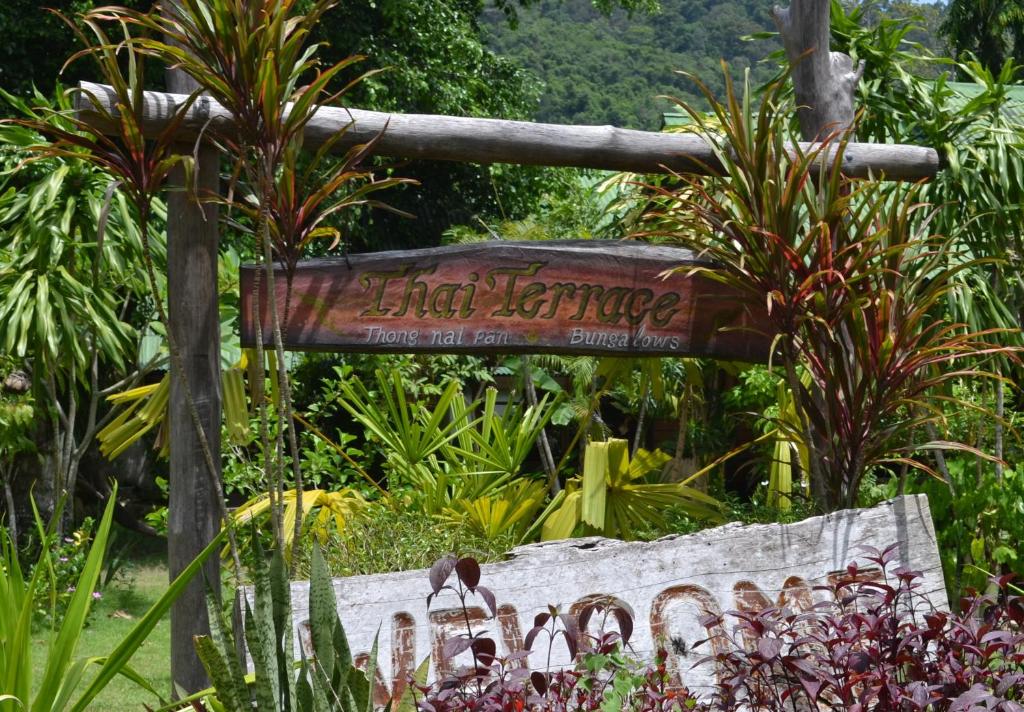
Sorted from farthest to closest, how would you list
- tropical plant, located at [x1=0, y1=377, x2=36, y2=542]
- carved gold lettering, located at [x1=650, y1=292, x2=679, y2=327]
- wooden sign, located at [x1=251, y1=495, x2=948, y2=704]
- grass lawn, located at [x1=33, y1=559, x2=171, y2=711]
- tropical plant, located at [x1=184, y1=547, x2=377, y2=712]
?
1. tropical plant, located at [x1=0, y1=377, x2=36, y2=542]
2. grass lawn, located at [x1=33, y1=559, x2=171, y2=711]
3. carved gold lettering, located at [x1=650, y1=292, x2=679, y2=327]
4. wooden sign, located at [x1=251, y1=495, x2=948, y2=704]
5. tropical plant, located at [x1=184, y1=547, x2=377, y2=712]

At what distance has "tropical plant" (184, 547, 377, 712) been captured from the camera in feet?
7.91

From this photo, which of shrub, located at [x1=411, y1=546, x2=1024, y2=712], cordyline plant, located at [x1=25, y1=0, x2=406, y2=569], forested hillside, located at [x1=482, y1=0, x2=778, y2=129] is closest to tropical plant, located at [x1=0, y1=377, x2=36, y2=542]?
cordyline plant, located at [x1=25, y1=0, x2=406, y2=569]

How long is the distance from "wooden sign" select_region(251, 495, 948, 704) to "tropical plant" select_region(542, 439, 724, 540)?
36.9 inches

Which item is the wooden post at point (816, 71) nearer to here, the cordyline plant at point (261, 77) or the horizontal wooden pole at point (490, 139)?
the horizontal wooden pole at point (490, 139)

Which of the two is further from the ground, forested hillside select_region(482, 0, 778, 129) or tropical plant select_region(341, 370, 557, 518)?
forested hillside select_region(482, 0, 778, 129)

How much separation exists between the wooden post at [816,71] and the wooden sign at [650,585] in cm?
159

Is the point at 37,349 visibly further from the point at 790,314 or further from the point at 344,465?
the point at 790,314

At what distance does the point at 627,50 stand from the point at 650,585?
32.5 m

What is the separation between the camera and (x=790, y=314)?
12.7ft

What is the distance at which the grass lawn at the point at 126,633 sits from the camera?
5.21 m

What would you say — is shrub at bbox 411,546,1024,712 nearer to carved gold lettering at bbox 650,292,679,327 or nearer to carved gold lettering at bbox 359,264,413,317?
carved gold lettering at bbox 359,264,413,317

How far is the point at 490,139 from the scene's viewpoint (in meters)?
3.93

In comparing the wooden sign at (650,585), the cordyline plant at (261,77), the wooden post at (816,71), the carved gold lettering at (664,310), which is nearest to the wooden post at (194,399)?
the cordyline plant at (261,77)

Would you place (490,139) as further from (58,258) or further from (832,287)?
(58,258)
